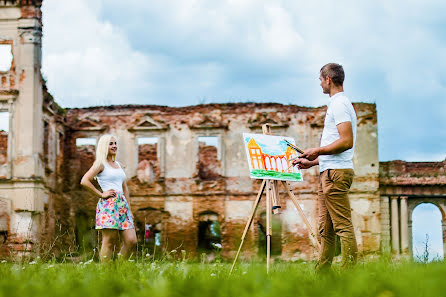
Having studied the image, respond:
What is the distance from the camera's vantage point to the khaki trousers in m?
5.42

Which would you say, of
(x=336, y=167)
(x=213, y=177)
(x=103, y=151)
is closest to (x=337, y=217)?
(x=336, y=167)

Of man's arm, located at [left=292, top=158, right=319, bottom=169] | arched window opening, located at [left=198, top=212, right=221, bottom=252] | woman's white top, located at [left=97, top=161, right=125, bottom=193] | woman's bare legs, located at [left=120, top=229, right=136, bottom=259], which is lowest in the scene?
arched window opening, located at [left=198, top=212, right=221, bottom=252]

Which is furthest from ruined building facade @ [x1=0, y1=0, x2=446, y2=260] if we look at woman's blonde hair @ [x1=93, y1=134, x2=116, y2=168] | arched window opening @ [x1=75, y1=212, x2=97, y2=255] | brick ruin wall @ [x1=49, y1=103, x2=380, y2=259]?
woman's blonde hair @ [x1=93, y1=134, x2=116, y2=168]

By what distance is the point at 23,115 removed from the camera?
19.9 meters

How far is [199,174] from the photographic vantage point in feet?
79.2

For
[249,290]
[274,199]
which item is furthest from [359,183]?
[249,290]

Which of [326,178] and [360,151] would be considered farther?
[360,151]

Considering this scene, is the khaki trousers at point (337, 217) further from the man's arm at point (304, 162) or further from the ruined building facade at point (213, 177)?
the ruined building facade at point (213, 177)

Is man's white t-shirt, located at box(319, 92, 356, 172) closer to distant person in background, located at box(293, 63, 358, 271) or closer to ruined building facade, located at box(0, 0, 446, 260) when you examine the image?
distant person in background, located at box(293, 63, 358, 271)

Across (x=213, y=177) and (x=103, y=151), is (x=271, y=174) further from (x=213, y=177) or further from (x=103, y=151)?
(x=213, y=177)

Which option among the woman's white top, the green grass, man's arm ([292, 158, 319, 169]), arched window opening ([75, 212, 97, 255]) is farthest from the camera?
the green grass

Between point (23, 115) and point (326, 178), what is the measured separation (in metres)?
16.1

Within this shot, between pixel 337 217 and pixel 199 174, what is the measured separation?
61.3ft

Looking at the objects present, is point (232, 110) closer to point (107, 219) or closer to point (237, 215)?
point (237, 215)
